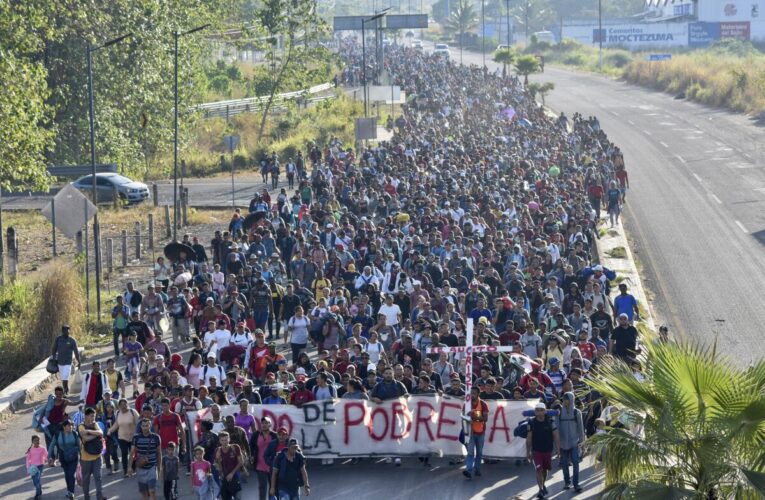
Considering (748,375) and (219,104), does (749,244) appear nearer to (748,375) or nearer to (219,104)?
(748,375)

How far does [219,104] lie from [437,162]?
3503cm

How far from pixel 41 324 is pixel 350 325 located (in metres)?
6.57

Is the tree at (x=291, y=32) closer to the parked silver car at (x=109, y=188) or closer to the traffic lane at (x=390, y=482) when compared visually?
the parked silver car at (x=109, y=188)

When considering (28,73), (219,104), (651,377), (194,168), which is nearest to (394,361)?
(651,377)

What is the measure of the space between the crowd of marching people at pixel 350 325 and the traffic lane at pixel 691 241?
209 centimetres

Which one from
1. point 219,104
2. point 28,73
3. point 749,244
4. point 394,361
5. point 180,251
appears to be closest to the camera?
point 394,361

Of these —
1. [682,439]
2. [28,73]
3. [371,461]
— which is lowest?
[371,461]

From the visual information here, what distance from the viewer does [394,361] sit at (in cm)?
1892

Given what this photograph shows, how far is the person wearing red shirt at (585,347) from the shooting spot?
735 inches

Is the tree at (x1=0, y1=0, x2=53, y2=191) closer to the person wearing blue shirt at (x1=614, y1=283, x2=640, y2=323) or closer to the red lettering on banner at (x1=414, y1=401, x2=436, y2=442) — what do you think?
the person wearing blue shirt at (x1=614, y1=283, x2=640, y2=323)

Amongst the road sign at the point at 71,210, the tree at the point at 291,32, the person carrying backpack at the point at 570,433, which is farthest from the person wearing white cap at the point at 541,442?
the tree at the point at 291,32

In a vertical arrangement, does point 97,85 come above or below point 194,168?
above

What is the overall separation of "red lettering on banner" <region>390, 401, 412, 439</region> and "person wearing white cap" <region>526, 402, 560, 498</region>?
1860mm

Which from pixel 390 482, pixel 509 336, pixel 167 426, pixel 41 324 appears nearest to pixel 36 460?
pixel 167 426
